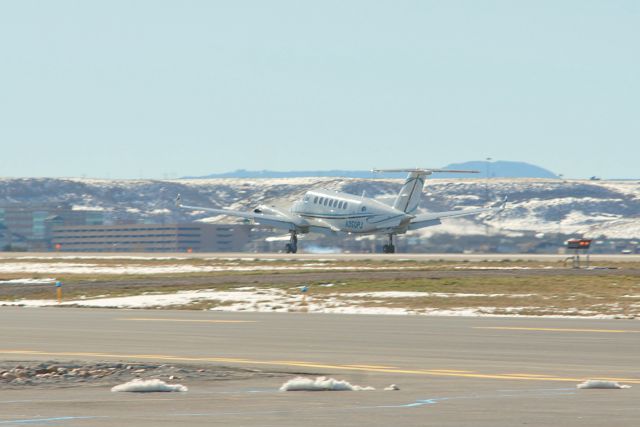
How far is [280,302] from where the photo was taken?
4769 cm

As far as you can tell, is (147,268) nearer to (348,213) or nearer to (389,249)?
(389,249)

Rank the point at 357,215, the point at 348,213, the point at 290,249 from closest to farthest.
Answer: the point at 290,249
the point at 357,215
the point at 348,213

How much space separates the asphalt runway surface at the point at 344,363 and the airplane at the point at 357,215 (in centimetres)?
6722

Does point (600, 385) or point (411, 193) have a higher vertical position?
point (411, 193)

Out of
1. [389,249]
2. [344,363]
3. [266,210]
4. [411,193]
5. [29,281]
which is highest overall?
[411,193]

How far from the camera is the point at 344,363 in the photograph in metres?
25.1

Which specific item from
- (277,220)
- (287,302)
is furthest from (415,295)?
(277,220)

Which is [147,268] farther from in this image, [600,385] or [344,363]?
[600,385]

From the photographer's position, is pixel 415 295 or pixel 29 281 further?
pixel 29 281

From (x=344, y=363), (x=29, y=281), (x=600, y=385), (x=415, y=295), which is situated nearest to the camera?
(x=600, y=385)

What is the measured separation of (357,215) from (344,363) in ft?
282

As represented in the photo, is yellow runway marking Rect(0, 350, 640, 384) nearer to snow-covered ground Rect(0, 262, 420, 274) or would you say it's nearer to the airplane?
snow-covered ground Rect(0, 262, 420, 274)

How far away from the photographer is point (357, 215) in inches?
4373

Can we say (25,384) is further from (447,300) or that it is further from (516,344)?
(447,300)
